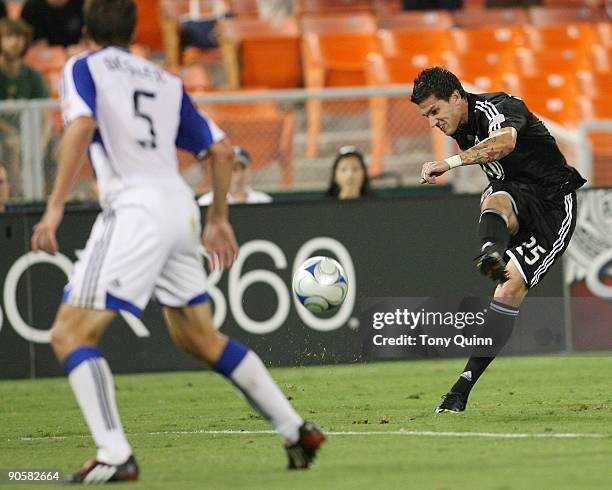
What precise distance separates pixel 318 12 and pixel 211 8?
1.53m

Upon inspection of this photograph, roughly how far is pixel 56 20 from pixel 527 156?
901cm

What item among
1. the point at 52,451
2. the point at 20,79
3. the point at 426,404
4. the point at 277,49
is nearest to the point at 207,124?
the point at 52,451

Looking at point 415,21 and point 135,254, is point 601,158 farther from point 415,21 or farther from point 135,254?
point 135,254

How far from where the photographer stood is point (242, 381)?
6270 millimetres

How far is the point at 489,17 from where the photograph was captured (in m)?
18.8

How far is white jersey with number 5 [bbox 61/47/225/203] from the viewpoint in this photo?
6.06 metres

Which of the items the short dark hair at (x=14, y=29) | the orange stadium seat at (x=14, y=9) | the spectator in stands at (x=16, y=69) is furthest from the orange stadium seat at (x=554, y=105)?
the orange stadium seat at (x=14, y=9)

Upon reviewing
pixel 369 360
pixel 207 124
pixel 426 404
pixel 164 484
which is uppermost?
pixel 207 124

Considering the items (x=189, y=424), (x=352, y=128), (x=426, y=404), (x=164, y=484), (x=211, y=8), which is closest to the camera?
(x=164, y=484)

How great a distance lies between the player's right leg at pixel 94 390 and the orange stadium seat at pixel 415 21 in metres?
12.4

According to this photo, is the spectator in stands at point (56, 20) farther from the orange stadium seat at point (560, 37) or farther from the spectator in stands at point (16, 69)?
the orange stadium seat at point (560, 37)

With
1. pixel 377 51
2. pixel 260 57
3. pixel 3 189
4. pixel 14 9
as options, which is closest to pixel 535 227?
pixel 3 189

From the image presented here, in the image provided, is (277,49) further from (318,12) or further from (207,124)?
(207,124)

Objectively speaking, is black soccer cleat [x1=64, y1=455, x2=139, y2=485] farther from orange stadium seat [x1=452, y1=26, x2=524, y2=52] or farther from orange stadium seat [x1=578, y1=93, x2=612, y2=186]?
orange stadium seat [x1=452, y1=26, x2=524, y2=52]
